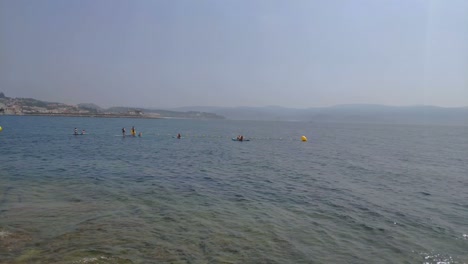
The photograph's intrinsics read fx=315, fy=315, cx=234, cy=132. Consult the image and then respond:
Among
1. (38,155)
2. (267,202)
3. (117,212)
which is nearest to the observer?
(117,212)

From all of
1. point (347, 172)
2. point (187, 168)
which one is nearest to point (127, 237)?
point (187, 168)

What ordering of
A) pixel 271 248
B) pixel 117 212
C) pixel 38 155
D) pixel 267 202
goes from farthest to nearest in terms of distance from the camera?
pixel 38 155, pixel 267 202, pixel 117 212, pixel 271 248

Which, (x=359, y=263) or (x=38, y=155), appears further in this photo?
(x=38, y=155)

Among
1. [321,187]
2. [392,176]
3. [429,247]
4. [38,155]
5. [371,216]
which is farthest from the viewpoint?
[38,155]

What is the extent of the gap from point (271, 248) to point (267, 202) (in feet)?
23.4

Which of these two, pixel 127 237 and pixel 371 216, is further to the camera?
pixel 371 216

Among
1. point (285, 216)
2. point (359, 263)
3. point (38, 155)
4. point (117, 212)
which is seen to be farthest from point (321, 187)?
point (38, 155)

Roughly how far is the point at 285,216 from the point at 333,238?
329 cm

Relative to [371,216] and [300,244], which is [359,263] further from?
[371,216]

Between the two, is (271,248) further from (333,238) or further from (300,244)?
(333,238)

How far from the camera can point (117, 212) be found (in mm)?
16281

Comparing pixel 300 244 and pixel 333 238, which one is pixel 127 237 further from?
pixel 333 238

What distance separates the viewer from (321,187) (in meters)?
25.1

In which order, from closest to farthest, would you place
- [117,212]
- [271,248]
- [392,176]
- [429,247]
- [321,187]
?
[271,248], [429,247], [117,212], [321,187], [392,176]
